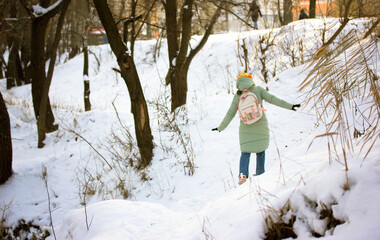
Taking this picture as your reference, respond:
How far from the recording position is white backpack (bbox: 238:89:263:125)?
344 cm

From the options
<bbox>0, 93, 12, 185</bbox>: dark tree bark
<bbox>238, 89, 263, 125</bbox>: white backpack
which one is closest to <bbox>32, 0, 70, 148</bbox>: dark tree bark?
<bbox>0, 93, 12, 185</bbox>: dark tree bark

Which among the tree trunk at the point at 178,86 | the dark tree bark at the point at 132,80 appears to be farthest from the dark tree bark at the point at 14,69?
the dark tree bark at the point at 132,80

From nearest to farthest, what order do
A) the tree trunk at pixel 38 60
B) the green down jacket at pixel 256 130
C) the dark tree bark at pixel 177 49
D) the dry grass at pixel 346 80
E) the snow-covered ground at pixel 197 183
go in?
1. the snow-covered ground at pixel 197 183
2. the dry grass at pixel 346 80
3. the green down jacket at pixel 256 130
4. the dark tree bark at pixel 177 49
5. the tree trunk at pixel 38 60

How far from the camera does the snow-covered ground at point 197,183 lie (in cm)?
154

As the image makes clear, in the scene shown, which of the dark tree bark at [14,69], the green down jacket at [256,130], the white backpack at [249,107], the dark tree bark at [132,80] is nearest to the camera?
the white backpack at [249,107]

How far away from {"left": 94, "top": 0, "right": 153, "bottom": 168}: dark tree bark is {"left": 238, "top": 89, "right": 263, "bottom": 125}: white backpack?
7.25ft

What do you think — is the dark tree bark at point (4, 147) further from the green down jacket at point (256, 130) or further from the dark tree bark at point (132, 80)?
the green down jacket at point (256, 130)

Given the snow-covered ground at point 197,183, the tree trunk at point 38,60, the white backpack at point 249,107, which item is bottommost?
the snow-covered ground at point 197,183

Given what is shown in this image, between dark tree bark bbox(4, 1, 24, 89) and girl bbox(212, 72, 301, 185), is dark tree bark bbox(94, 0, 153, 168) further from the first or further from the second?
dark tree bark bbox(4, 1, 24, 89)

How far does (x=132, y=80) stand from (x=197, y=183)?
2.16m

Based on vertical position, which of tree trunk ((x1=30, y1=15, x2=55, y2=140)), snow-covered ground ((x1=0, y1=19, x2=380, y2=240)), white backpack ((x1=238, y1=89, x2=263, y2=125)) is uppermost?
tree trunk ((x1=30, y1=15, x2=55, y2=140))

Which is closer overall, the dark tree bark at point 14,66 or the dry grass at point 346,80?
the dry grass at point 346,80

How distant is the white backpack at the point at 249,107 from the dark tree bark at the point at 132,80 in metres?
2.21

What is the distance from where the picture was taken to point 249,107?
3457 mm
